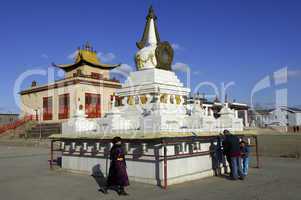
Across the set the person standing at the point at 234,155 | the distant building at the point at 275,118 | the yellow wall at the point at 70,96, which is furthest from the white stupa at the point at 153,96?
the distant building at the point at 275,118

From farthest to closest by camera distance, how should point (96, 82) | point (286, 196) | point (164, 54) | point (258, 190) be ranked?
point (96, 82) < point (164, 54) < point (258, 190) < point (286, 196)

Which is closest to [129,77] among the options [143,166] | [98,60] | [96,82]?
[143,166]

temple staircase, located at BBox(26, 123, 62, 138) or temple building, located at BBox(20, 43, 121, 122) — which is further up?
temple building, located at BBox(20, 43, 121, 122)

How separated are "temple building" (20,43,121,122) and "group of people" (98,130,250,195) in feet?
85.9

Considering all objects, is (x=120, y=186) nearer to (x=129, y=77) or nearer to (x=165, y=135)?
(x=165, y=135)

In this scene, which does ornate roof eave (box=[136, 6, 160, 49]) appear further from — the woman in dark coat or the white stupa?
the woman in dark coat

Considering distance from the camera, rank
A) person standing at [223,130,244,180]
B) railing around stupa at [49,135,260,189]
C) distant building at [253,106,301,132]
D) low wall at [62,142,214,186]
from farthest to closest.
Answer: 1. distant building at [253,106,301,132]
2. person standing at [223,130,244,180]
3. low wall at [62,142,214,186]
4. railing around stupa at [49,135,260,189]

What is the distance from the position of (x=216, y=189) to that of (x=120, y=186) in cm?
266

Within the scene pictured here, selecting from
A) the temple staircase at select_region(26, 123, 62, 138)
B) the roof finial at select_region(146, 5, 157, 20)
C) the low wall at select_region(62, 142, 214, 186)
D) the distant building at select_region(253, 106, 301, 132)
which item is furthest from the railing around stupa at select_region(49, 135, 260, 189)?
the distant building at select_region(253, 106, 301, 132)

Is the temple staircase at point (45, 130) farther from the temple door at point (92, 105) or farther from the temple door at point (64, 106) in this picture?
the temple door at point (92, 105)

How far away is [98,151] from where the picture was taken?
35.5 feet

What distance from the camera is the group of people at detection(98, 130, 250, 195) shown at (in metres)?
8.04

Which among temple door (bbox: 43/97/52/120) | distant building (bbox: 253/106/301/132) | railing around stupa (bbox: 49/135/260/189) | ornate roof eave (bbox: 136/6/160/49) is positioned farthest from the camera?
distant building (bbox: 253/106/301/132)

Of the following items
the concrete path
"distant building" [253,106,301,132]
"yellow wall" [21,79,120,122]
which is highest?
"yellow wall" [21,79,120,122]
